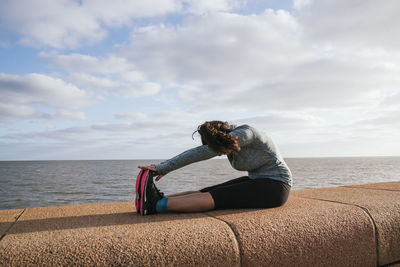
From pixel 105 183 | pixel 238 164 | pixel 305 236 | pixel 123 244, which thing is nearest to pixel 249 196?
pixel 238 164

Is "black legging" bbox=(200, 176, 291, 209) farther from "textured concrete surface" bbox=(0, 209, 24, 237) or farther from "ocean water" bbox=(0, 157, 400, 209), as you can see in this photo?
"ocean water" bbox=(0, 157, 400, 209)

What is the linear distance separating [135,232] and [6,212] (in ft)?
6.51

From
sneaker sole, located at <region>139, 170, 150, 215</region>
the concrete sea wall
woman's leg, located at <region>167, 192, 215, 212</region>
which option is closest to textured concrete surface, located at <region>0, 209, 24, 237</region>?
the concrete sea wall

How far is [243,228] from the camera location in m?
2.08

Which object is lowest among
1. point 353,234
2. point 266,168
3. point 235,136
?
point 353,234

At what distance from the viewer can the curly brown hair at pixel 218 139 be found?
2688 millimetres

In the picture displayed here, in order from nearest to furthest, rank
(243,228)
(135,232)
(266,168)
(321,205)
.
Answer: (135,232), (243,228), (321,205), (266,168)

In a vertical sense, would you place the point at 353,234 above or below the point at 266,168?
below

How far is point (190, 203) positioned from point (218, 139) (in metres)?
0.67

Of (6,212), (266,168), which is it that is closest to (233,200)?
(266,168)

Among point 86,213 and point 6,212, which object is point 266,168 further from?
point 6,212

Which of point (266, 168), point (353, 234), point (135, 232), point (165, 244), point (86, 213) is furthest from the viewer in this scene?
point (266, 168)

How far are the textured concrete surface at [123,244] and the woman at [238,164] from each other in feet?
1.19

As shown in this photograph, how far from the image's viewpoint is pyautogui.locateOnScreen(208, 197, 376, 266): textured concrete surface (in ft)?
6.70
